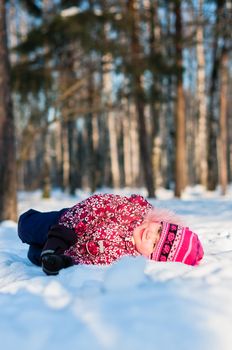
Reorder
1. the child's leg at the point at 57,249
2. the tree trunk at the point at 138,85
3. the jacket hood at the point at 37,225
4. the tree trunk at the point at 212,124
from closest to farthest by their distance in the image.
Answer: the child's leg at the point at 57,249
the jacket hood at the point at 37,225
the tree trunk at the point at 138,85
the tree trunk at the point at 212,124

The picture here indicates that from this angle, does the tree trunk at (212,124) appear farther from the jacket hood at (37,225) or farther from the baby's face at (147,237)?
the baby's face at (147,237)

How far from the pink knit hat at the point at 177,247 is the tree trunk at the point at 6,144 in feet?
14.5

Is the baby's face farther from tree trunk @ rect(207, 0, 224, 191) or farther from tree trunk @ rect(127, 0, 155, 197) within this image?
tree trunk @ rect(207, 0, 224, 191)

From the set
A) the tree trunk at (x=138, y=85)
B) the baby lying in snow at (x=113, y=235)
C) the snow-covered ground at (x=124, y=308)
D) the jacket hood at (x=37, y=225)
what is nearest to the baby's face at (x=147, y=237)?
the baby lying in snow at (x=113, y=235)

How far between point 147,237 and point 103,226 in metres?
0.30

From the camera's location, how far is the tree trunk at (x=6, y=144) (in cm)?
678

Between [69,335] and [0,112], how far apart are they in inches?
219

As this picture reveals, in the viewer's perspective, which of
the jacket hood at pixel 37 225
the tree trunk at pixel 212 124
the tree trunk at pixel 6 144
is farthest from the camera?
the tree trunk at pixel 212 124

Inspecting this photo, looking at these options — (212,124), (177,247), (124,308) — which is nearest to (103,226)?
(177,247)

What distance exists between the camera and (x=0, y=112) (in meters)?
6.79

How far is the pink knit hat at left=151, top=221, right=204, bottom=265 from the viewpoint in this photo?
2.75 metres

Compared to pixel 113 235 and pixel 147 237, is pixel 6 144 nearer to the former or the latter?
pixel 113 235

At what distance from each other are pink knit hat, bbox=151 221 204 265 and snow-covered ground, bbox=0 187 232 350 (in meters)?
0.18

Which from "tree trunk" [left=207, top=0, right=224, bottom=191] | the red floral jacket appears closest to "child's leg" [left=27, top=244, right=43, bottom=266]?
the red floral jacket
